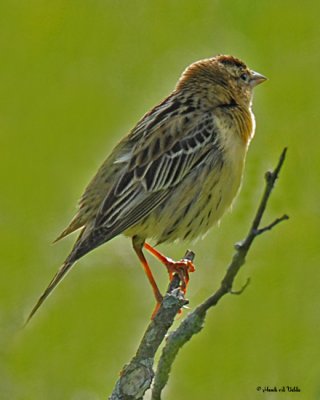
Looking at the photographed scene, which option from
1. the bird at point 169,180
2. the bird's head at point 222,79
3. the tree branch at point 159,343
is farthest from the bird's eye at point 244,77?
the tree branch at point 159,343

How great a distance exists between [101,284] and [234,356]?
1.08 m

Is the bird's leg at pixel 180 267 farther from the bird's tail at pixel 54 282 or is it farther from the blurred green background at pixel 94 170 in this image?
the bird's tail at pixel 54 282

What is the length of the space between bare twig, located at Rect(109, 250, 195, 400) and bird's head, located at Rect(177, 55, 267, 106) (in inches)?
118

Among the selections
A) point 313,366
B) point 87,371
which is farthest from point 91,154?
point 313,366

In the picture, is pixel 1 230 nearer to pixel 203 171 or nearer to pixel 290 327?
pixel 203 171

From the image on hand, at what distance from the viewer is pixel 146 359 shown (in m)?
4.68

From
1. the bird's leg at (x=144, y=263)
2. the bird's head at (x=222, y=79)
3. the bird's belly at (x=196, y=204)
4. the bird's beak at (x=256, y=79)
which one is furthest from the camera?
the bird's beak at (x=256, y=79)

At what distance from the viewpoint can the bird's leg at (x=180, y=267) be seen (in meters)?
6.15

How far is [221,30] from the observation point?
792cm

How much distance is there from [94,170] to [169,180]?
77cm

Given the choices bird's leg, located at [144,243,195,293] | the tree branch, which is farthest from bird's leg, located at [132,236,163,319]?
the tree branch

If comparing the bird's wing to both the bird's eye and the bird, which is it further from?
the bird's eye

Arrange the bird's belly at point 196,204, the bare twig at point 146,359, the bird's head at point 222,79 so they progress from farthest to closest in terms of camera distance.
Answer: the bird's head at point 222,79, the bird's belly at point 196,204, the bare twig at point 146,359

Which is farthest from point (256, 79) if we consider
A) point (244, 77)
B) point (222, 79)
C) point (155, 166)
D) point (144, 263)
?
point (144, 263)
